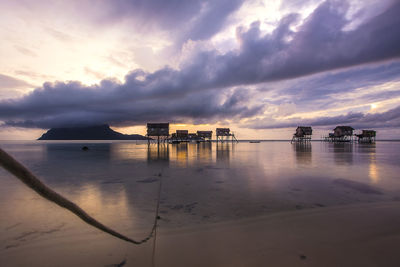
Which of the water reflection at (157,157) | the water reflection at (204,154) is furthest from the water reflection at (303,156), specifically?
the water reflection at (157,157)

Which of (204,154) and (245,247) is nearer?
(245,247)

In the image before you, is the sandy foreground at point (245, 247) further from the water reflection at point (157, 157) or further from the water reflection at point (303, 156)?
the water reflection at point (157, 157)

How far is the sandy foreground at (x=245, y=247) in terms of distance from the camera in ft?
10.4

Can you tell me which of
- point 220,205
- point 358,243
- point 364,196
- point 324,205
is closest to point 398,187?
point 364,196

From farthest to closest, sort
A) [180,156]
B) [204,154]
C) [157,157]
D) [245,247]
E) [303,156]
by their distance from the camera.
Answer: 1. [204,154]
2. [180,156]
3. [157,157]
4. [303,156]
5. [245,247]

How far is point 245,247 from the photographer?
359cm

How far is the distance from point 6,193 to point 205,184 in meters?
8.45

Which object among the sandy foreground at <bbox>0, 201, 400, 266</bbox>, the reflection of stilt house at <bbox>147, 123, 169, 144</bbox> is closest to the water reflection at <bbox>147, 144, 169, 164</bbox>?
the sandy foreground at <bbox>0, 201, 400, 266</bbox>

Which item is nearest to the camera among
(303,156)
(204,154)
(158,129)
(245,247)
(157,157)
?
(245,247)

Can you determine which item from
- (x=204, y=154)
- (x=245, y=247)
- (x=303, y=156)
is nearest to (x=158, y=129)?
(x=204, y=154)

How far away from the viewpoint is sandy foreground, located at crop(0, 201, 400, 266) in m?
3.17

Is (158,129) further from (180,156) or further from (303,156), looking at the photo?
(303,156)

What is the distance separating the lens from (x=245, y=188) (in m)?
8.16

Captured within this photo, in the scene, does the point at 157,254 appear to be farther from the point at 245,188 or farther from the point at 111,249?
the point at 245,188
